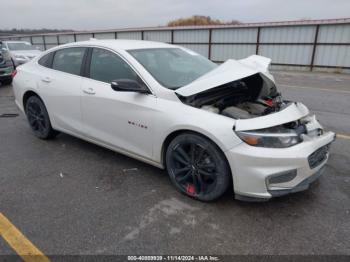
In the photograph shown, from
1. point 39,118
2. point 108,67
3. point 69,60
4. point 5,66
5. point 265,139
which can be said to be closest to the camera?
point 265,139

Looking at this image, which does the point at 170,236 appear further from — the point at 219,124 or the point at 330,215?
→ the point at 330,215

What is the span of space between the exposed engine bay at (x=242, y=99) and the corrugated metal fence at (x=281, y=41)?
13979 mm

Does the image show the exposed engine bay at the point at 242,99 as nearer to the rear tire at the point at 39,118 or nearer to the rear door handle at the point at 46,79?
the rear door handle at the point at 46,79

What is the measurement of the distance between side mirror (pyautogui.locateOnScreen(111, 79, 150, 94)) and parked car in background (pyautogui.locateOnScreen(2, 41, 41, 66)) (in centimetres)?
1226

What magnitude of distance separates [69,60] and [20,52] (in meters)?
11.9

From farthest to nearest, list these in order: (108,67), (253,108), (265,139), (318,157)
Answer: (108,67)
(253,108)
(318,157)
(265,139)

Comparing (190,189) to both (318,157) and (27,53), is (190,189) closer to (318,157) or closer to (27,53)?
(318,157)

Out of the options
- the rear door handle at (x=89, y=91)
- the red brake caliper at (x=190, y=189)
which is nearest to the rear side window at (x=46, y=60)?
the rear door handle at (x=89, y=91)

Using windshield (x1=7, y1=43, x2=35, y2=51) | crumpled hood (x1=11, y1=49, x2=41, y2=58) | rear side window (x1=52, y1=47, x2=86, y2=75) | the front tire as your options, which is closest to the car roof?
rear side window (x1=52, y1=47, x2=86, y2=75)

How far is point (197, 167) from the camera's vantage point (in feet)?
9.43

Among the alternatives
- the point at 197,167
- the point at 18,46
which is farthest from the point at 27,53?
the point at 197,167

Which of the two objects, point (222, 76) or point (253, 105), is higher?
point (222, 76)

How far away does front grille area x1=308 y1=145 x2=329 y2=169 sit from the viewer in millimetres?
2627

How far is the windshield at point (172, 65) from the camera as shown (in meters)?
3.28
